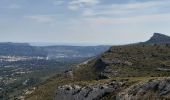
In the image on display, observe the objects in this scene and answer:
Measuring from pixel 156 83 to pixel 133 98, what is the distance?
12.7 metres

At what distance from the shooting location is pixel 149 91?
167 metres

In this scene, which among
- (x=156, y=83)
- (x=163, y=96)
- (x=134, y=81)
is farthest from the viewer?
(x=134, y=81)

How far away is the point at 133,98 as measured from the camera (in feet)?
559

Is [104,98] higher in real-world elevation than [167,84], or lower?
lower

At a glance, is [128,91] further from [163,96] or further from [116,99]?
[163,96]

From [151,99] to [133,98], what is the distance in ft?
40.6

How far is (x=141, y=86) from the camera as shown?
174 m

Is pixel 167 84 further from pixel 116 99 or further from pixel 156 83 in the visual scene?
pixel 116 99

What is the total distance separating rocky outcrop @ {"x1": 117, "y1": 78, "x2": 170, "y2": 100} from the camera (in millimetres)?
158375

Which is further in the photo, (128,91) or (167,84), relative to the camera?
(128,91)

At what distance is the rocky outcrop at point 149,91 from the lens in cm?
15838

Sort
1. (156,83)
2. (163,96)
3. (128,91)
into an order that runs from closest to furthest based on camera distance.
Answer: (163,96) < (156,83) < (128,91)

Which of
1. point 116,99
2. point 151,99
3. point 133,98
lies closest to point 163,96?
point 151,99

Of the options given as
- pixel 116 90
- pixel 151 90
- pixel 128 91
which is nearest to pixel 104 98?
pixel 116 90
